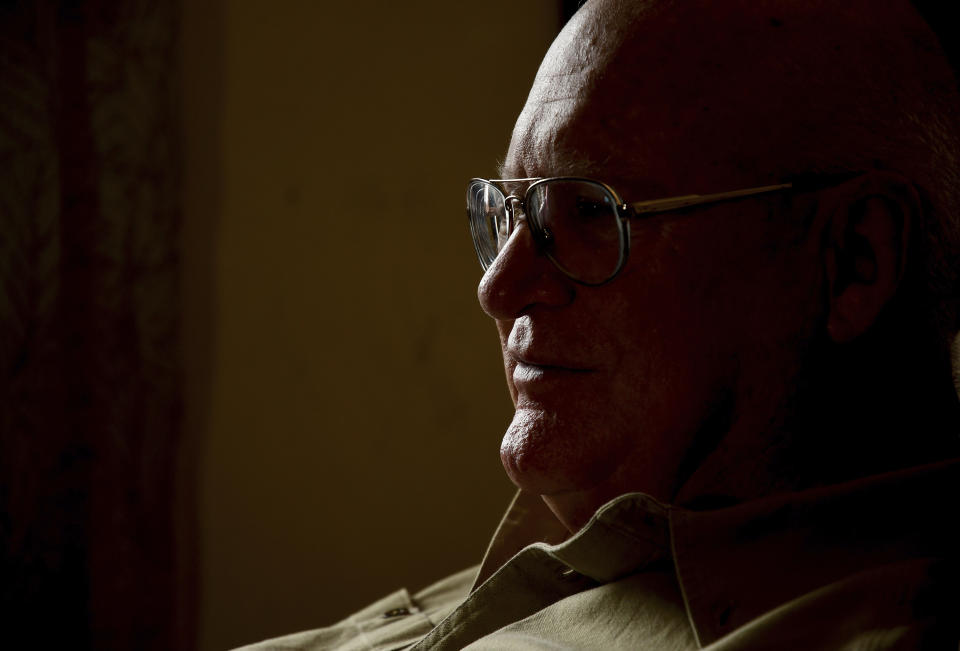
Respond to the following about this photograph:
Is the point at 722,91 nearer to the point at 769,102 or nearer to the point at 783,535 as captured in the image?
the point at 769,102

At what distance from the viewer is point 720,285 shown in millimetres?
913

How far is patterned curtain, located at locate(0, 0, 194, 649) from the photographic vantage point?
1.60m

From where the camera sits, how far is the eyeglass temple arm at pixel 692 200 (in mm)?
901

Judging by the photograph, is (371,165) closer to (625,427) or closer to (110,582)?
(110,582)

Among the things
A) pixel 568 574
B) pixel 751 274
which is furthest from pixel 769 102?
pixel 568 574

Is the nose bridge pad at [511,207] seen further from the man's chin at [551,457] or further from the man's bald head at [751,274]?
the man's chin at [551,457]

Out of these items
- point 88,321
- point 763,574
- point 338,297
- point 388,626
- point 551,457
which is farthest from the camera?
point 338,297

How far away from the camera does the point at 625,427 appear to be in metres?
0.93

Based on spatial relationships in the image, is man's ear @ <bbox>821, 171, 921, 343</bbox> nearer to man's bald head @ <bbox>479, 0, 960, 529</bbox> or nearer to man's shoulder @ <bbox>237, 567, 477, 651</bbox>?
man's bald head @ <bbox>479, 0, 960, 529</bbox>

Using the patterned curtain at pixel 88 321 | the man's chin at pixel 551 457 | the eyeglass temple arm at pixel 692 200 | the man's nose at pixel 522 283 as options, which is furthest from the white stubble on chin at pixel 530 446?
the patterned curtain at pixel 88 321

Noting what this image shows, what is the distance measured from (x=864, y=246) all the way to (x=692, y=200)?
171mm

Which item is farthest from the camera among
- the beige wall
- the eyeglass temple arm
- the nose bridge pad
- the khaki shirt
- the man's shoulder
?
the beige wall

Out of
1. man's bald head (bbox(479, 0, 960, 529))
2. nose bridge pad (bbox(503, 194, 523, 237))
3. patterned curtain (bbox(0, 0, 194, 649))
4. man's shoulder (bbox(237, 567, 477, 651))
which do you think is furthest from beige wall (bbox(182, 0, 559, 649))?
man's bald head (bbox(479, 0, 960, 529))

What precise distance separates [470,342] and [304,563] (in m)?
0.57
